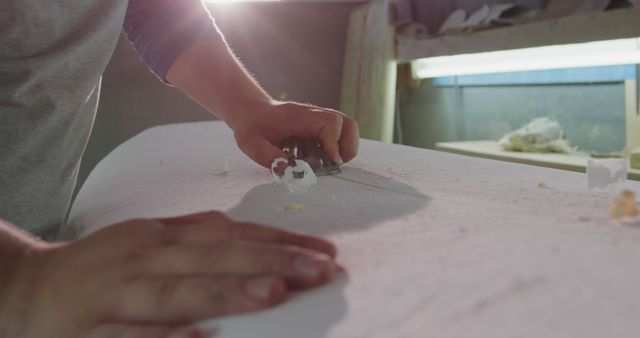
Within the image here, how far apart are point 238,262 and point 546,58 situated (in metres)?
1.89

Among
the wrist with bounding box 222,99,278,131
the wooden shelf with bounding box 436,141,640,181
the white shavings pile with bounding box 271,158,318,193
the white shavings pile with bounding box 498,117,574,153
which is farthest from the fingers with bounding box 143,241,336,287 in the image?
the white shavings pile with bounding box 498,117,574,153

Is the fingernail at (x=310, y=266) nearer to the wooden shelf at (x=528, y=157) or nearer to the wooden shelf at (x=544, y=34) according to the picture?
the wooden shelf at (x=528, y=157)

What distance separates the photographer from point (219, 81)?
39.1 inches

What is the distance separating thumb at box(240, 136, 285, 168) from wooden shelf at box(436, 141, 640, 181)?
108 centimetres

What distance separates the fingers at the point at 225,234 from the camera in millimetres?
393

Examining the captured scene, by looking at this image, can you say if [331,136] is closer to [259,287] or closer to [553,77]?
[259,287]

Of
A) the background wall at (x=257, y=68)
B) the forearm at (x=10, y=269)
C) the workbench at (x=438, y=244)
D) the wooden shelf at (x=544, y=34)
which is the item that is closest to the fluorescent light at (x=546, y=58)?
the wooden shelf at (x=544, y=34)

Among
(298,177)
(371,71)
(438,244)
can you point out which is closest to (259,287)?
(438,244)

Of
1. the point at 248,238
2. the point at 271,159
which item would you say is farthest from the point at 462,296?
the point at 271,159

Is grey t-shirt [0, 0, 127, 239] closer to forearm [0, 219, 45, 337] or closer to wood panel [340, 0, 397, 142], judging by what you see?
forearm [0, 219, 45, 337]

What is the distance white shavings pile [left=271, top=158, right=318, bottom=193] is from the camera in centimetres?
74

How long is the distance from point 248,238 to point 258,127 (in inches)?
21.0

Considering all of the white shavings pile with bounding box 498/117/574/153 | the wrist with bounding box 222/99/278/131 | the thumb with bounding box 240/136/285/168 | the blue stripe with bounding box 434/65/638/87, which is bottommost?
the white shavings pile with bounding box 498/117/574/153

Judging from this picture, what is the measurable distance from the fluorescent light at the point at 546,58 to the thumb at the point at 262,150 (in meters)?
1.27
